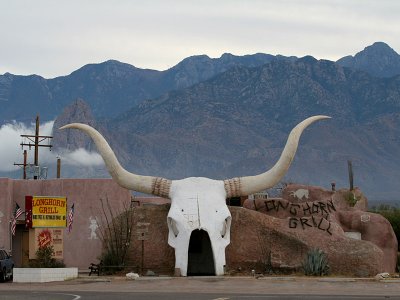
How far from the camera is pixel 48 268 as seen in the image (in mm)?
32844

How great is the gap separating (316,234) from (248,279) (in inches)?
179

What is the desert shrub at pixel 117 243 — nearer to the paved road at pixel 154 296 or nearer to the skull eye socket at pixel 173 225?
the skull eye socket at pixel 173 225

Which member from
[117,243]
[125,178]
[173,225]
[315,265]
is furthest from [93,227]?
[315,265]

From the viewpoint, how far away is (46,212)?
36344 millimetres

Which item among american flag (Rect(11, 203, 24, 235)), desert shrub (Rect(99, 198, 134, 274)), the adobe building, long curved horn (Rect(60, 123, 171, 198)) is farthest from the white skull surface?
american flag (Rect(11, 203, 24, 235))

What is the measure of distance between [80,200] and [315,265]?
13.9m

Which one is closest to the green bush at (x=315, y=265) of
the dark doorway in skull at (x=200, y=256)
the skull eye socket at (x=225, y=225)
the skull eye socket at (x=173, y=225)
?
the skull eye socket at (x=225, y=225)

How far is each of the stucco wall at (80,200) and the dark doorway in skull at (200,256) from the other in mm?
8820

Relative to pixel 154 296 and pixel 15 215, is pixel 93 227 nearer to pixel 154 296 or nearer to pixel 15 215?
pixel 15 215

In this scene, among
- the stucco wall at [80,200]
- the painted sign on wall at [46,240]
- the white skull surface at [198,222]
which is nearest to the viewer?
the white skull surface at [198,222]

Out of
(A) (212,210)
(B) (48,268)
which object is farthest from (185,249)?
(B) (48,268)

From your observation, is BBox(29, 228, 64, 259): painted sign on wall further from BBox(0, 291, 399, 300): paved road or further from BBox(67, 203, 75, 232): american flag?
BBox(0, 291, 399, 300): paved road

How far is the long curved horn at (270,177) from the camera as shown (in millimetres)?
34375

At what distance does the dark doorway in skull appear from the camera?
3466 centimetres
